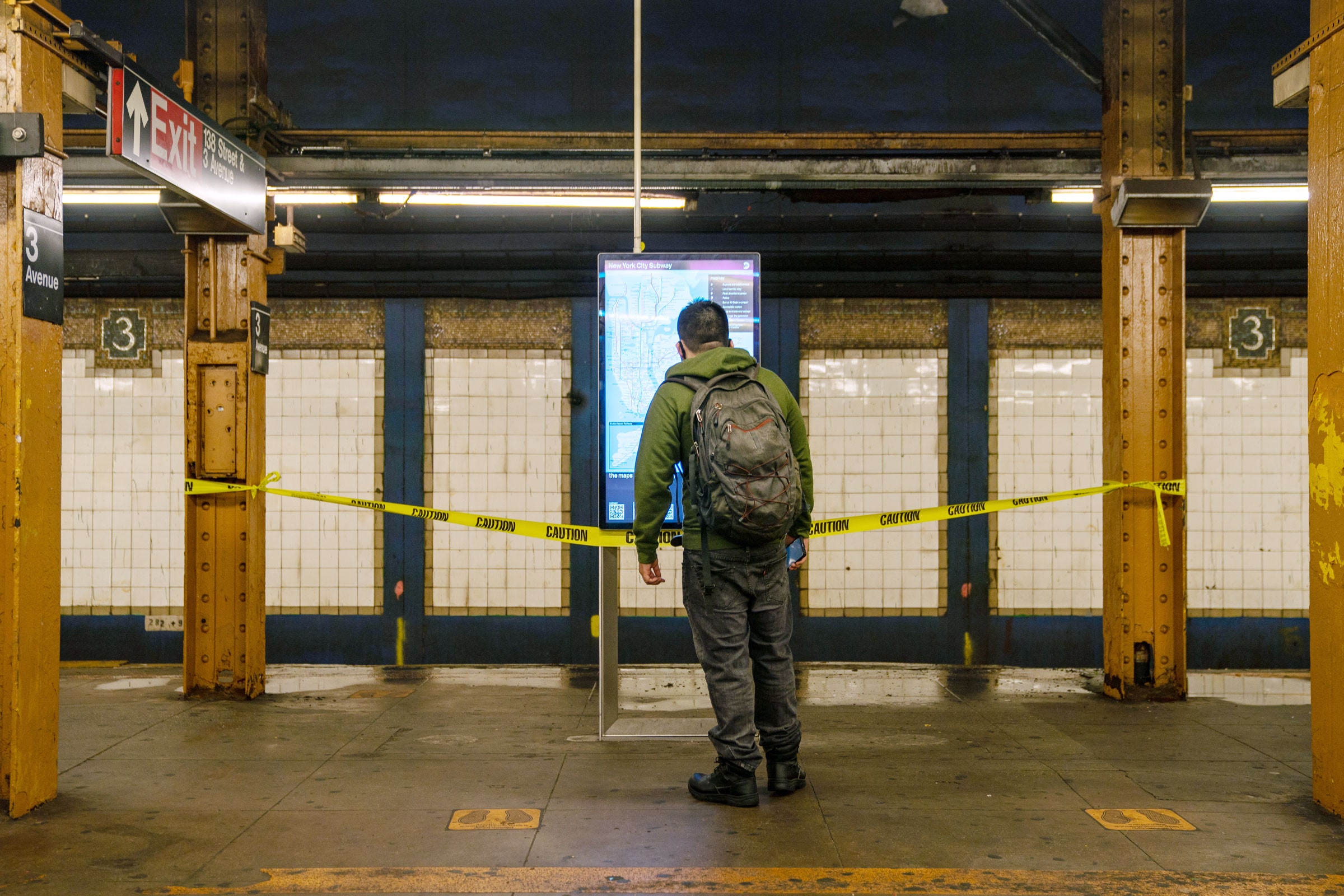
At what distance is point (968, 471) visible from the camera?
27.6ft

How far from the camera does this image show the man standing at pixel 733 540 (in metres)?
4.04

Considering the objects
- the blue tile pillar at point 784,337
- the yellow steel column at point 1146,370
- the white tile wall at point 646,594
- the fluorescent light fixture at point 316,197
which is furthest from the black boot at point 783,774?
the fluorescent light fixture at point 316,197

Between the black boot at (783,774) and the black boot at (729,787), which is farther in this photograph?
the black boot at (783,774)

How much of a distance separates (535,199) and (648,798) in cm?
454

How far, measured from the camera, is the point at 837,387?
8500 mm

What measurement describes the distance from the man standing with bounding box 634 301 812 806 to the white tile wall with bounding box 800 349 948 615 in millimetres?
4197

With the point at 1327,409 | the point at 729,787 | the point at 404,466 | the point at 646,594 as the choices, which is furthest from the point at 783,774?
the point at 404,466

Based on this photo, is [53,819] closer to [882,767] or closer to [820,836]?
[820,836]

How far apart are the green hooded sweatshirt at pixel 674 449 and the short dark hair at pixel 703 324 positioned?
0.24 ft

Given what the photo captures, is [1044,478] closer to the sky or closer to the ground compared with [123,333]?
closer to the ground

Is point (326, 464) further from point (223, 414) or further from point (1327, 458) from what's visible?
point (1327, 458)

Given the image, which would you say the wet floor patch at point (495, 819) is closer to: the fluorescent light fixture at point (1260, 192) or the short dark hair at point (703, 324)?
the short dark hair at point (703, 324)

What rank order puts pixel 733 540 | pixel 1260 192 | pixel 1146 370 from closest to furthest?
1. pixel 733 540
2. pixel 1146 370
3. pixel 1260 192

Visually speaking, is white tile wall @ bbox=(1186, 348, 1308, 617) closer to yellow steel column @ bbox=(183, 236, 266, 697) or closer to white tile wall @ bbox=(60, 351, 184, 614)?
yellow steel column @ bbox=(183, 236, 266, 697)
